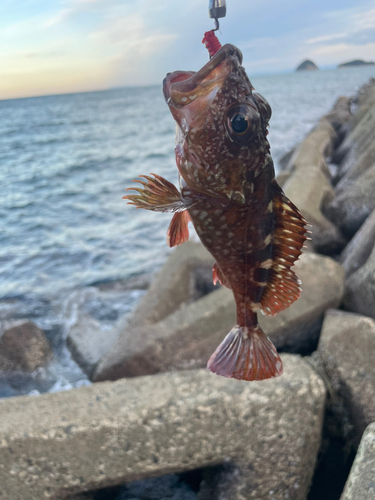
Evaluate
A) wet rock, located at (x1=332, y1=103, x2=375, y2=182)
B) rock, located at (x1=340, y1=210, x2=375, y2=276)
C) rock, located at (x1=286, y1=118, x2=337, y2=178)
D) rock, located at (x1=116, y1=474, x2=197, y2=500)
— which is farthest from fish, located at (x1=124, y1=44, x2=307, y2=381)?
wet rock, located at (x1=332, y1=103, x2=375, y2=182)

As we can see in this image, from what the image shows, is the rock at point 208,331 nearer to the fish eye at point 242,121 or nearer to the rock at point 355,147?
the fish eye at point 242,121

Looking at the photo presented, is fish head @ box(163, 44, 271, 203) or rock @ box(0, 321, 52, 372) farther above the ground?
fish head @ box(163, 44, 271, 203)

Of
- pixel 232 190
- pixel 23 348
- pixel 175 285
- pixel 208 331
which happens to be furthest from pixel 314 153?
pixel 232 190

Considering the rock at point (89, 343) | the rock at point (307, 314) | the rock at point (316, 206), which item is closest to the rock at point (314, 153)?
the rock at point (316, 206)

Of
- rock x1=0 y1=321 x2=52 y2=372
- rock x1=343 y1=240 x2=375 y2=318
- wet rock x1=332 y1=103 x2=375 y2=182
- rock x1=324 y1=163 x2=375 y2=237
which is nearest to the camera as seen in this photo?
rock x1=343 y1=240 x2=375 y2=318

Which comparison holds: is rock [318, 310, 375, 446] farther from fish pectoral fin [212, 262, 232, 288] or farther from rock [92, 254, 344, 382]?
fish pectoral fin [212, 262, 232, 288]

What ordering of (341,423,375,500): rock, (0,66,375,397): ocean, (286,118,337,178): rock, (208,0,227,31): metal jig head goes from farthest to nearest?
(286,118,337,178): rock, (0,66,375,397): ocean, (341,423,375,500): rock, (208,0,227,31): metal jig head

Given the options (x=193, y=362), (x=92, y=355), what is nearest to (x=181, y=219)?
(x=193, y=362)
